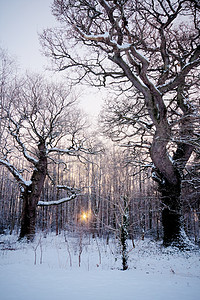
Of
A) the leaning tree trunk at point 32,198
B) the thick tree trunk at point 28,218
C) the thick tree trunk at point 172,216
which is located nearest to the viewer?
the thick tree trunk at point 172,216

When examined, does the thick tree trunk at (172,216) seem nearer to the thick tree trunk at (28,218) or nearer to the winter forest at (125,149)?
the winter forest at (125,149)

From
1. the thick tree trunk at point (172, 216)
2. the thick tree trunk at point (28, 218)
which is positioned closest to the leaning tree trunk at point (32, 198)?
the thick tree trunk at point (28, 218)

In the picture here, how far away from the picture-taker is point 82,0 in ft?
19.9

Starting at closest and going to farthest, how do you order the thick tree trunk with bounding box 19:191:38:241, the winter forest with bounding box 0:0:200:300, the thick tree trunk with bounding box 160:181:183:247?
the winter forest with bounding box 0:0:200:300 → the thick tree trunk with bounding box 160:181:183:247 → the thick tree trunk with bounding box 19:191:38:241

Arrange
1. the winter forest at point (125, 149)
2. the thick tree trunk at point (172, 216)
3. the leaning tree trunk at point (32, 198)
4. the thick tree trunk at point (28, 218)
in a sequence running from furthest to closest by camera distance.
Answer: the leaning tree trunk at point (32, 198) → the thick tree trunk at point (28, 218) → the thick tree trunk at point (172, 216) → the winter forest at point (125, 149)

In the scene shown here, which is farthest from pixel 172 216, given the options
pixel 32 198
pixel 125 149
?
pixel 32 198

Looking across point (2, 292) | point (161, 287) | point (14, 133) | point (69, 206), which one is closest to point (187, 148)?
point (161, 287)

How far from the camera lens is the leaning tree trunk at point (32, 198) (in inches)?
428

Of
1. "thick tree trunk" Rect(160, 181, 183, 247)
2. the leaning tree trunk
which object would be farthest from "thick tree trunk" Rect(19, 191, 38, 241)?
"thick tree trunk" Rect(160, 181, 183, 247)

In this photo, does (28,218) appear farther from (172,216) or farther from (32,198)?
(172,216)

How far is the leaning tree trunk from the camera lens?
35.6ft

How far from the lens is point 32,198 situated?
11312 millimetres

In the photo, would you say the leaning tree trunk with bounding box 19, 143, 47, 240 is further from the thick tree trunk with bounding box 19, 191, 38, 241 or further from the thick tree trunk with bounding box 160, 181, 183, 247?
the thick tree trunk with bounding box 160, 181, 183, 247

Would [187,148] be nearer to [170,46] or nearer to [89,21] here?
[170,46]
